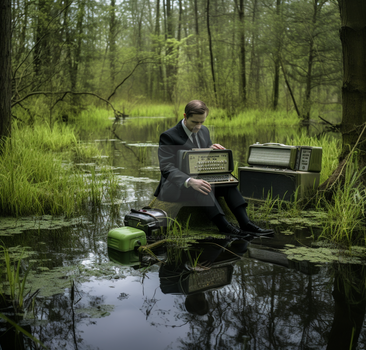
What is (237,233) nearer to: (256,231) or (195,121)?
(256,231)

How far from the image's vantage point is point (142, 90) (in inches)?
1384

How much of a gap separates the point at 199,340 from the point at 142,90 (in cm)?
3416

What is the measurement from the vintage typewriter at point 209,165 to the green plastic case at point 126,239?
2.50ft

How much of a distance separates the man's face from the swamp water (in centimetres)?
110

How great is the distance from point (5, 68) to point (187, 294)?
483 centimetres

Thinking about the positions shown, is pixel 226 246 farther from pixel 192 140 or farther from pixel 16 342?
pixel 16 342

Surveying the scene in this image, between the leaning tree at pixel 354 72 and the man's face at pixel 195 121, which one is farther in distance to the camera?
the leaning tree at pixel 354 72

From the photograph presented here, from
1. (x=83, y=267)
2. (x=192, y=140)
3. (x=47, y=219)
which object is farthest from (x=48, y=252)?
(x=192, y=140)

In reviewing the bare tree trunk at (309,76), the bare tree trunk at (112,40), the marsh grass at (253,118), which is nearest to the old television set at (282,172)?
the bare tree trunk at (309,76)

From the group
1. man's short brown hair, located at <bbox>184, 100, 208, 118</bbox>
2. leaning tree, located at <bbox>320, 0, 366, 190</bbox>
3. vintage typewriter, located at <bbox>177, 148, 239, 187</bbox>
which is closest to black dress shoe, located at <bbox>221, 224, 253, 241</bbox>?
vintage typewriter, located at <bbox>177, 148, 239, 187</bbox>

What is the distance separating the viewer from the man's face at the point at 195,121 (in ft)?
13.1

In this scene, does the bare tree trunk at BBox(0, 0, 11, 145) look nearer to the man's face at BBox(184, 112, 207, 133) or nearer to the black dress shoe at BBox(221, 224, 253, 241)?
the man's face at BBox(184, 112, 207, 133)

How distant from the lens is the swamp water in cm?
212

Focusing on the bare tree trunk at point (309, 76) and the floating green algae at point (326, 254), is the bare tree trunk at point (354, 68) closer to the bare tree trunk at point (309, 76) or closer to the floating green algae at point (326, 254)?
the floating green algae at point (326, 254)
